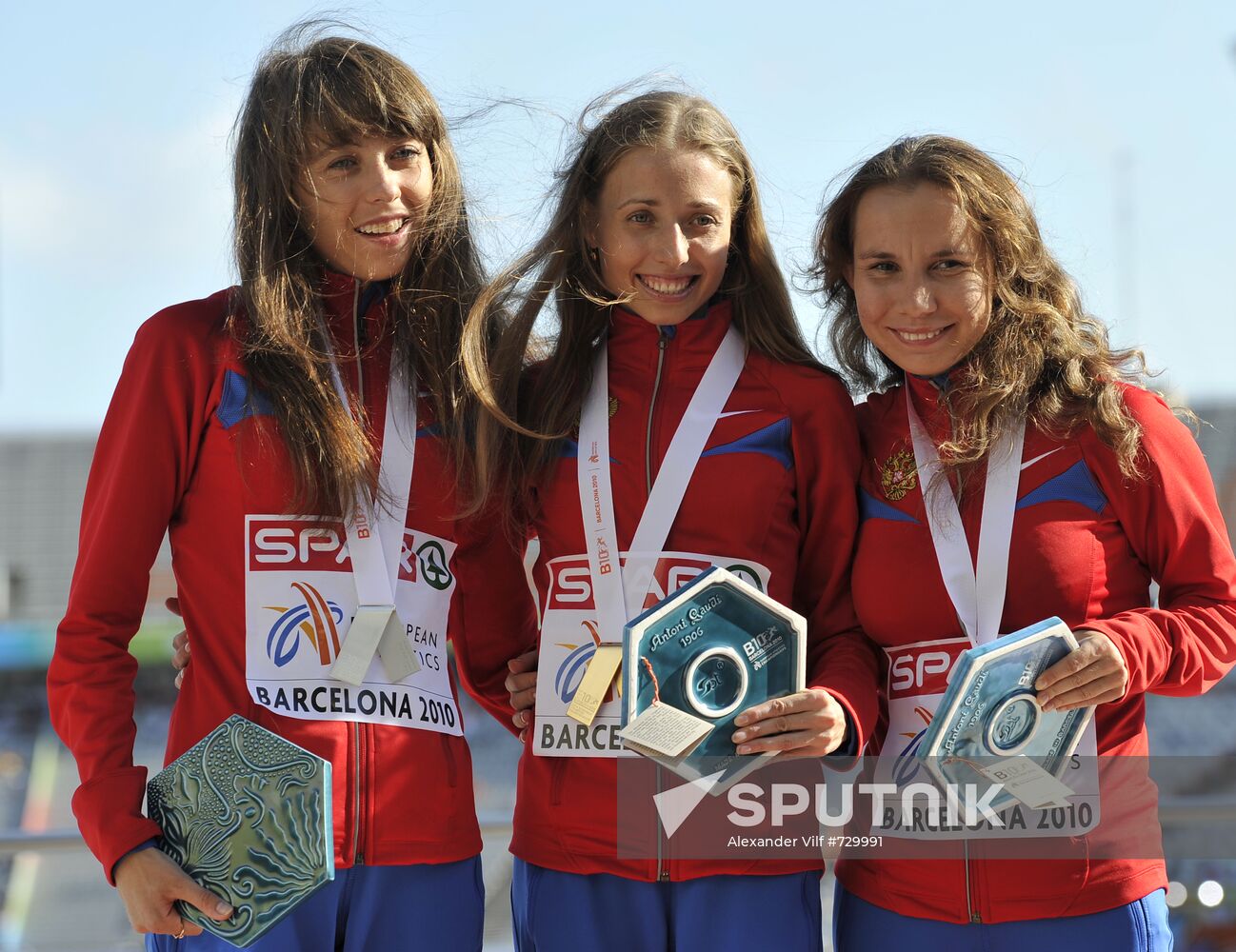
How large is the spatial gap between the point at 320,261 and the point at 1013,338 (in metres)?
1.55

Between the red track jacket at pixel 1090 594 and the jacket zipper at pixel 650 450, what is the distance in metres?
0.40

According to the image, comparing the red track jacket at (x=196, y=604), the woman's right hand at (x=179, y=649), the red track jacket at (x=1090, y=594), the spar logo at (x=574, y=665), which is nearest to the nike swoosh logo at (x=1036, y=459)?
the red track jacket at (x=1090, y=594)

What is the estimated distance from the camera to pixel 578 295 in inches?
126

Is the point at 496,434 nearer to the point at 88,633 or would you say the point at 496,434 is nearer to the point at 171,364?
the point at 171,364

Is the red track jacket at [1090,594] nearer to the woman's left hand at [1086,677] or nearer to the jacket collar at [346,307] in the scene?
the woman's left hand at [1086,677]

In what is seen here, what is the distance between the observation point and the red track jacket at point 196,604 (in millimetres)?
2619

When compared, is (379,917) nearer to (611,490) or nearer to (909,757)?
(611,490)

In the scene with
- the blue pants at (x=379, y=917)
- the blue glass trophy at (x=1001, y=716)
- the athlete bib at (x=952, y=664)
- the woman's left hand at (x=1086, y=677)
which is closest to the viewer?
the blue glass trophy at (x=1001, y=716)

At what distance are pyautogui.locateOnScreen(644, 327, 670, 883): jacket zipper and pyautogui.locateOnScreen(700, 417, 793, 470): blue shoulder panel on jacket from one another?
123 mm

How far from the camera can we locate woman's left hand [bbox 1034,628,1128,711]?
248cm

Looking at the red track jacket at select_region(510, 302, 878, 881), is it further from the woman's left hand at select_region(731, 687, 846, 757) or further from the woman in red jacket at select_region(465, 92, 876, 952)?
the woman's left hand at select_region(731, 687, 846, 757)

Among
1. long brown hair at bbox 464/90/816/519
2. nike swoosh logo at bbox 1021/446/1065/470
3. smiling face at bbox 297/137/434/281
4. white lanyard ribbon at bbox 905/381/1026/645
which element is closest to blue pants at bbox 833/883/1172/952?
white lanyard ribbon at bbox 905/381/1026/645

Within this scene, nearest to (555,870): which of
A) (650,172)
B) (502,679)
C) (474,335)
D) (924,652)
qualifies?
(502,679)

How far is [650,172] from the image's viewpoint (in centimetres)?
305
